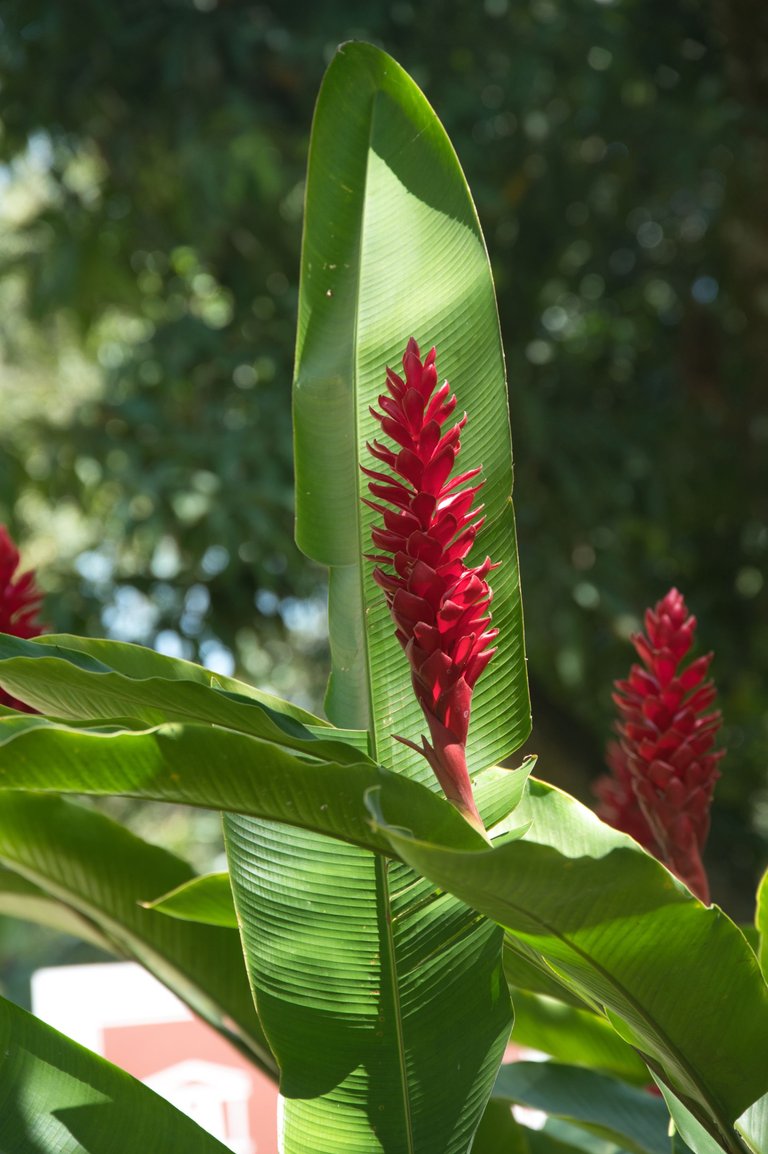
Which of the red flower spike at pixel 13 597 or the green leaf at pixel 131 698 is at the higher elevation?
the green leaf at pixel 131 698

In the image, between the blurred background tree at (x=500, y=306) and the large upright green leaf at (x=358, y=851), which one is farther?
the blurred background tree at (x=500, y=306)

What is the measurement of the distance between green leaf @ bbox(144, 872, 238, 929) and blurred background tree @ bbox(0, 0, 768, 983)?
11.0 ft

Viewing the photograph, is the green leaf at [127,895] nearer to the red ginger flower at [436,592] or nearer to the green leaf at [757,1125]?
the red ginger flower at [436,592]

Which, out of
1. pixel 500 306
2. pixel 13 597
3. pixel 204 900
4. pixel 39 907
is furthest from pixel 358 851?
pixel 500 306

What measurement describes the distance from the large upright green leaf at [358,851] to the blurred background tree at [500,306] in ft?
10.8

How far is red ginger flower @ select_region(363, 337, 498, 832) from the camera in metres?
1.05

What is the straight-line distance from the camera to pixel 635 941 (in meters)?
1.03

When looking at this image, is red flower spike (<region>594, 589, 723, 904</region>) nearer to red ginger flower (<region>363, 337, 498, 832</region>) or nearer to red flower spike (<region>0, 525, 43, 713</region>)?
red ginger flower (<region>363, 337, 498, 832</region>)

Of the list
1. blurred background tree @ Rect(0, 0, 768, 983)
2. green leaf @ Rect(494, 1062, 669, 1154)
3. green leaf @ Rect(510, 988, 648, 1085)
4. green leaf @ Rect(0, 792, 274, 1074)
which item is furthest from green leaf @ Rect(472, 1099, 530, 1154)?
blurred background tree @ Rect(0, 0, 768, 983)

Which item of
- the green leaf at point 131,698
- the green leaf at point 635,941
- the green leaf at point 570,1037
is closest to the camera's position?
the green leaf at point 635,941

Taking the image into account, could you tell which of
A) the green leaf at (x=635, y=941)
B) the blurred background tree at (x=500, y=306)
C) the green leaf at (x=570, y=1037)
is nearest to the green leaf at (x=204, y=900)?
the green leaf at (x=635, y=941)

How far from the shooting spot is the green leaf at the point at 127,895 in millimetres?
1433

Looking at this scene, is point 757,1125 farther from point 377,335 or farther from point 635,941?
point 377,335

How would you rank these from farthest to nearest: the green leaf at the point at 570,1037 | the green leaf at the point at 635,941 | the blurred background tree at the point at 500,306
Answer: the blurred background tree at the point at 500,306 → the green leaf at the point at 570,1037 → the green leaf at the point at 635,941
